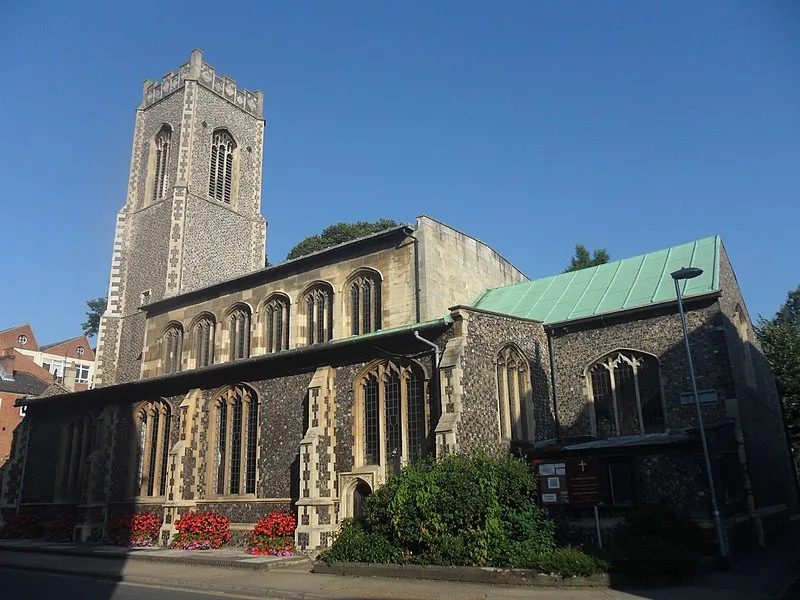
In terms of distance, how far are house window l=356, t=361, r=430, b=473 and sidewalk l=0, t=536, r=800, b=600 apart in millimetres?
3825

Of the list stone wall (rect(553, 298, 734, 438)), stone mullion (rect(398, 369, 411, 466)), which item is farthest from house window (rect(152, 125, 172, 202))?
stone wall (rect(553, 298, 734, 438))

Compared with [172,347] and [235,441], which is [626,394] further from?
[172,347]

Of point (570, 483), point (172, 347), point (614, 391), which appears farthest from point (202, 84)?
point (570, 483)

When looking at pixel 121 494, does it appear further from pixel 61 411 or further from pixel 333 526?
pixel 333 526

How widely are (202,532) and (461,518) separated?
34.3 ft

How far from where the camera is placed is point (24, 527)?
92.5 feet

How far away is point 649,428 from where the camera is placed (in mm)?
18516

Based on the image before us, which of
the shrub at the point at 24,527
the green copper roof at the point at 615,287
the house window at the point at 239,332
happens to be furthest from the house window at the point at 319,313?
the shrub at the point at 24,527

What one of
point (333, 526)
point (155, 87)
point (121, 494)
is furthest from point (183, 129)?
point (333, 526)

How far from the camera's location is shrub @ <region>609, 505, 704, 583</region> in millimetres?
11953

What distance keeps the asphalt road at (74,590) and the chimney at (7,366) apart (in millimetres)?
39590

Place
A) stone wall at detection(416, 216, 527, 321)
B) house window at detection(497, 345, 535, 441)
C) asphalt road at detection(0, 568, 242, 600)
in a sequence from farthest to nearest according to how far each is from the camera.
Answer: stone wall at detection(416, 216, 527, 321), house window at detection(497, 345, 535, 441), asphalt road at detection(0, 568, 242, 600)

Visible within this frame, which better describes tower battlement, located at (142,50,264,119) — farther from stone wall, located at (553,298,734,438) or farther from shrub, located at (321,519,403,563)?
shrub, located at (321,519,403,563)

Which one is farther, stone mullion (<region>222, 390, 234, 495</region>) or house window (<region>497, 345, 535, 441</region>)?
stone mullion (<region>222, 390, 234, 495</region>)
